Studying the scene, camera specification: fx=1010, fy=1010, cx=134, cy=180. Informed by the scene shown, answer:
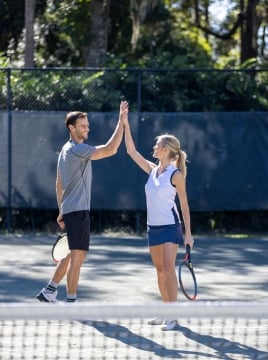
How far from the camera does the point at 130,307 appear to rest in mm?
4145

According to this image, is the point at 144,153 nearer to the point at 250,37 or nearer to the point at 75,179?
the point at 75,179

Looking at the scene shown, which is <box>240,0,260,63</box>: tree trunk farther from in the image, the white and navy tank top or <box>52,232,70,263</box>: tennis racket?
the white and navy tank top

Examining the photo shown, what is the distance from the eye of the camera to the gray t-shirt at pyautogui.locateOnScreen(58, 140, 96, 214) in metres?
8.48

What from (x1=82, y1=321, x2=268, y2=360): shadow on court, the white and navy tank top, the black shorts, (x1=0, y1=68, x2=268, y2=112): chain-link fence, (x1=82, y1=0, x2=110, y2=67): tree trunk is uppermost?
(x1=82, y1=0, x2=110, y2=67): tree trunk

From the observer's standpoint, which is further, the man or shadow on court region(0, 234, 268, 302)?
shadow on court region(0, 234, 268, 302)

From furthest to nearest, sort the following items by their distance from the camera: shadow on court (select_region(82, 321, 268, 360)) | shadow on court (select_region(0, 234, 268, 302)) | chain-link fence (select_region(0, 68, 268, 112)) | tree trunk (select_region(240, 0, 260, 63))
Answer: tree trunk (select_region(240, 0, 260, 63)), chain-link fence (select_region(0, 68, 268, 112)), shadow on court (select_region(0, 234, 268, 302)), shadow on court (select_region(82, 321, 268, 360))

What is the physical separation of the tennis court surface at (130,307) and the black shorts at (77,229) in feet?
2.13

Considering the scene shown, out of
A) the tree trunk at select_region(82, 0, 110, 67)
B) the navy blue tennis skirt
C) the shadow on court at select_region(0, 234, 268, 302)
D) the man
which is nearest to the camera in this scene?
the navy blue tennis skirt

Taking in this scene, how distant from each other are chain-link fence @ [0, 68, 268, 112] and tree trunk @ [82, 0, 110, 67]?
4393mm

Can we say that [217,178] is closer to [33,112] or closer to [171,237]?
[33,112]

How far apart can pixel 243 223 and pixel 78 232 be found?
756 centimetres

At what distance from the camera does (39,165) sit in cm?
1502

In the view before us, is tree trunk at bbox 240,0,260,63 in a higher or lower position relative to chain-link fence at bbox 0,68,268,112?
higher

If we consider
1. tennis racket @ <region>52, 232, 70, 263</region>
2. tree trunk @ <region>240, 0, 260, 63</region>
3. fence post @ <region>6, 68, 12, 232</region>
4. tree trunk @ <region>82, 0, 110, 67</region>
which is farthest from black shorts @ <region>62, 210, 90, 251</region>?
tree trunk @ <region>240, 0, 260, 63</region>
